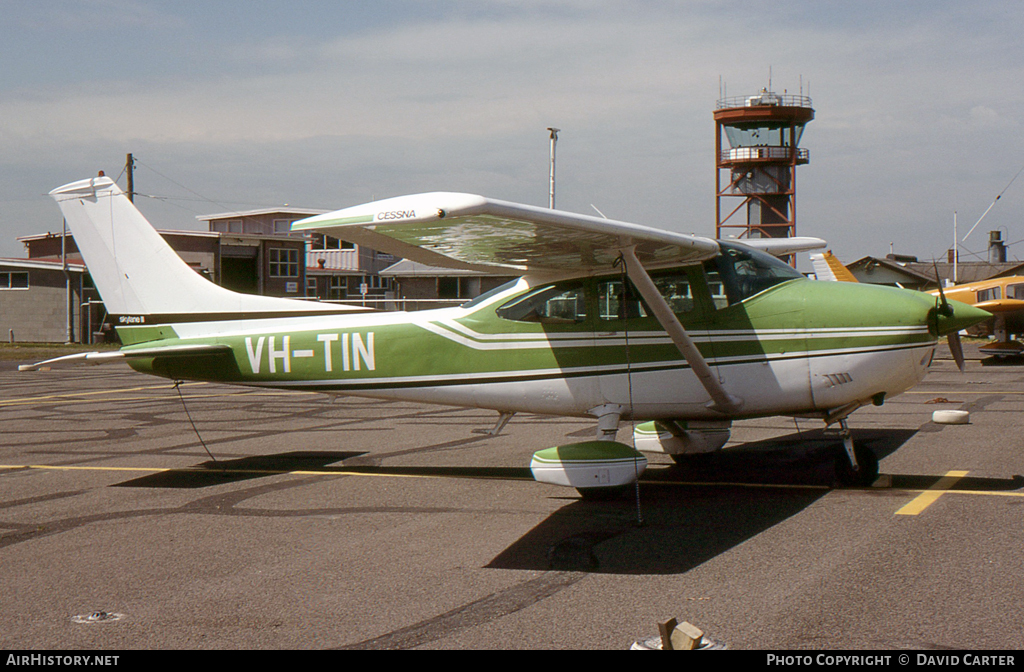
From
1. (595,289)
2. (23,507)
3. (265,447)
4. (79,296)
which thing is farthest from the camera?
(79,296)

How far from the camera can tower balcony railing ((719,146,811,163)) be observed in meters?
59.1

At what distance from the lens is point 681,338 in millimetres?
7641

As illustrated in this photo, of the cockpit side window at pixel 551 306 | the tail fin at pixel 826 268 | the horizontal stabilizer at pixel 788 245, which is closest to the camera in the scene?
the cockpit side window at pixel 551 306

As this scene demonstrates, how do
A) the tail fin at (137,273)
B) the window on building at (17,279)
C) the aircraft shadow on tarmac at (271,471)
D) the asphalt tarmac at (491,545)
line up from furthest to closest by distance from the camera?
the window on building at (17,279) < the tail fin at (137,273) < the aircraft shadow on tarmac at (271,471) < the asphalt tarmac at (491,545)

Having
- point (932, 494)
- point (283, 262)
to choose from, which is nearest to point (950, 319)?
point (932, 494)

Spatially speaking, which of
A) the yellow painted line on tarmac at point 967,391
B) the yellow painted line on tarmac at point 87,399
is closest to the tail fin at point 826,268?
the yellow painted line on tarmac at point 967,391

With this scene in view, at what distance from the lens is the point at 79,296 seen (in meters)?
44.2

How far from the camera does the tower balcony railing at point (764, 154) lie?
59.1 m

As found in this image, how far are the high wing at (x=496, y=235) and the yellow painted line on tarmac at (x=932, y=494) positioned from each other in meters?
2.63

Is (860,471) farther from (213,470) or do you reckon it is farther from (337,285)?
(337,285)

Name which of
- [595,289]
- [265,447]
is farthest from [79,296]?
[595,289]

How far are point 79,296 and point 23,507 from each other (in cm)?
4059

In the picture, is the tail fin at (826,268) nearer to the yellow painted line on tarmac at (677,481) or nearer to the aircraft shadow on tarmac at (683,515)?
the aircraft shadow on tarmac at (683,515)
